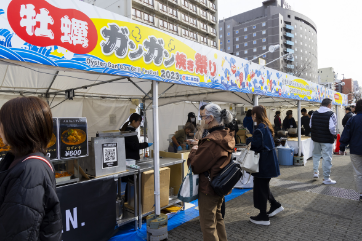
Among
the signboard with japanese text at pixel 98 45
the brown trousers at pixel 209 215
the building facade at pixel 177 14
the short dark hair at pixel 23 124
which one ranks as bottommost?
the brown trousers at pixel 209 215

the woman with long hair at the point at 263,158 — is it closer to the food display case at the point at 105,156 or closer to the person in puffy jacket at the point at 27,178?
the food display case at the point at 105,156

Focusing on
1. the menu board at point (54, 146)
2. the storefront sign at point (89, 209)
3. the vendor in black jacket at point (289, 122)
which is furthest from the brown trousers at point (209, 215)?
the vendor in black jacket at point (289, 122)

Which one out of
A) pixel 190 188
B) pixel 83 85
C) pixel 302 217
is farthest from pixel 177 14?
pixel 190 188

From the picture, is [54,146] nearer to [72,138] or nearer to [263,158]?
[72,138]

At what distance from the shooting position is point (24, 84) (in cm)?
486

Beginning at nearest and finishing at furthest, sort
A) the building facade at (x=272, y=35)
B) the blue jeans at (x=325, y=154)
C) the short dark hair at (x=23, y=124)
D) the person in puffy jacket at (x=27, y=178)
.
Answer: the person in puffy jacket at (x=27, y=178), the short dark hair at (x=23, y=124), the blue jeans at (x=325, y=154), the building facade at (x=272, y=35)

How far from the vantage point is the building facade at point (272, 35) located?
197 ft

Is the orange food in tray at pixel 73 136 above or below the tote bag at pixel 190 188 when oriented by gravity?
above

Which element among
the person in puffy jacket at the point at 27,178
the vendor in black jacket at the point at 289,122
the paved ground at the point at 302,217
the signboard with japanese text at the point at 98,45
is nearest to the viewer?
the person in puffy jacket at the point at 27,178

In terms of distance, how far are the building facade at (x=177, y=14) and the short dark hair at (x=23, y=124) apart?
2912 centimetres

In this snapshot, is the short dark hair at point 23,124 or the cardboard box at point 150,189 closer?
the short dark hair at point 23,124

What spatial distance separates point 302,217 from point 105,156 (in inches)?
131

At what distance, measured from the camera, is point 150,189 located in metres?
3.54

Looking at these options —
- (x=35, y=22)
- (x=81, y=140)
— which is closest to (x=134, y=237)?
(x=81, y=140)
